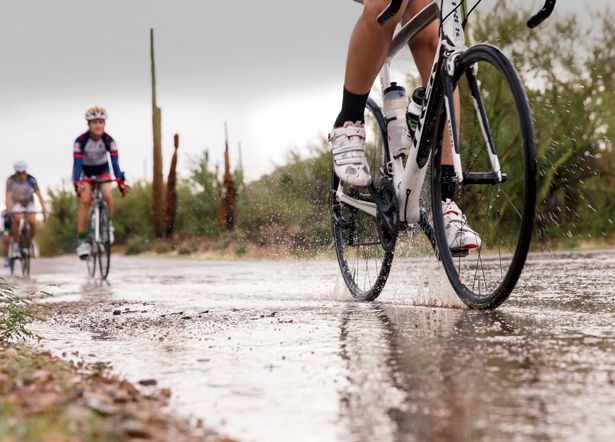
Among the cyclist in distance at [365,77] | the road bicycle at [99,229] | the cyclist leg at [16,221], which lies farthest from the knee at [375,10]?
the cyclist leg at [16,221]

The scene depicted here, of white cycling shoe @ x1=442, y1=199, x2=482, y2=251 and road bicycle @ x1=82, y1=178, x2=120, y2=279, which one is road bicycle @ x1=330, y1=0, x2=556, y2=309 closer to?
white cycling shoe @ x1=442, y1=199, x2=482, y2=251

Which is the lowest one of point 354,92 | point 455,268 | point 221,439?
point 221,439

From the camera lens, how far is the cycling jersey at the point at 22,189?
15.9 m

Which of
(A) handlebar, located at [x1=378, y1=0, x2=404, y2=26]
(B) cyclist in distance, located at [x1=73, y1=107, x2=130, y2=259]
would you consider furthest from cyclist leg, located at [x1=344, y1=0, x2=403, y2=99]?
(B) cyclist in distance, located at [x1=73, y1=107, x2=130, y2=259]

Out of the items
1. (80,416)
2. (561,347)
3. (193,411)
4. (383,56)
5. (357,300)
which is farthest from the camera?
(357,300)

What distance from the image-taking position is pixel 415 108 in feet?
14.6

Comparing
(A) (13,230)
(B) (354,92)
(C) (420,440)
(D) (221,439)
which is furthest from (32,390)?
(A) (13,230)

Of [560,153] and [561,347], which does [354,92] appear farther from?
[560,153]

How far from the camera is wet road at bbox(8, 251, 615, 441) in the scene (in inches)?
81.4

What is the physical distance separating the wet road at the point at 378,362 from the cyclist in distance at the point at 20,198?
1092 cm

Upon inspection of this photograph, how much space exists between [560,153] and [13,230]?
946 centimetres

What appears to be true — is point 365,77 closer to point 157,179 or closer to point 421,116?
point 421,116

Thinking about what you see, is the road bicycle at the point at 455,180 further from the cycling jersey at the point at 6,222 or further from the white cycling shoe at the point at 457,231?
the cycling jersey at the point at 6,222

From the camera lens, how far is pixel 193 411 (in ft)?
7.48
